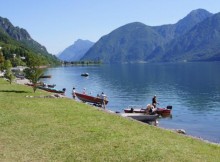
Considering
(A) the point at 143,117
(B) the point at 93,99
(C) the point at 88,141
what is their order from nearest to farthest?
Result: (C) the point at 88,141 < (A) the point at 143,117 < (B) the point at 93,99

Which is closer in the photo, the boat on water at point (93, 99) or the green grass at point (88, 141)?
the green grass at point (88, 141)

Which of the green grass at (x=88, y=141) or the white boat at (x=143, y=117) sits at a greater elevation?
the green grass at (x=88, y=141)

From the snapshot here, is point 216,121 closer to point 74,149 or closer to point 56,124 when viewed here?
point 56,124

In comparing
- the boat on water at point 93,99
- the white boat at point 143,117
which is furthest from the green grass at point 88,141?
the boat on water at point 93,99

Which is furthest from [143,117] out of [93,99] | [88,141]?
[88,141]

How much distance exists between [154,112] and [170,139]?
28.1 metres

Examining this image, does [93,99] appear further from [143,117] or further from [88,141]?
[88,141]

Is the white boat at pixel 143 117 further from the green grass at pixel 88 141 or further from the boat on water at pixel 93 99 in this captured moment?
the green grass at pixel 88 141

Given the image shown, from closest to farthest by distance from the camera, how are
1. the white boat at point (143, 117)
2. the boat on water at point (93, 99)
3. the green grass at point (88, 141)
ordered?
1. the green grass at point (88, 141)
2. the white boat at point (143, 117)
3. the boat on water at point (93, 99)

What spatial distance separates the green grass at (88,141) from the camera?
19641mm

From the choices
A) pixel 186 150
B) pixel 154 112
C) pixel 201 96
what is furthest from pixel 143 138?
pixel 201 96

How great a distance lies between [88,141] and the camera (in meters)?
22.7

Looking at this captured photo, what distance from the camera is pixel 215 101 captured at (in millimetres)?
78938

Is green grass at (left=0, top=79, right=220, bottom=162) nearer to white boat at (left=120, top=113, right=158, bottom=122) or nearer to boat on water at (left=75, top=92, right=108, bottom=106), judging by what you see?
white boat at (left=120, top=113, right=158, bottom=122)
